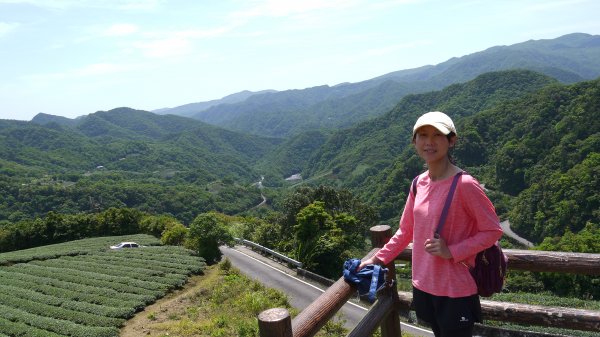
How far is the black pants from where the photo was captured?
2877 millimetres

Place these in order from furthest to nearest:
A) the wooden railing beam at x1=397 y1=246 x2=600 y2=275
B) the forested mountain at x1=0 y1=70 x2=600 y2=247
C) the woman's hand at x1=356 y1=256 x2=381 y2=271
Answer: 1. the forested mountain at x1=0 y1=70 x2=600 y2=247
2. the woman's hand at x1=356 y1=256 x2=381 y2=271
3. the wooden railing beam at x1=397 y1=246 x2=600 y2=275

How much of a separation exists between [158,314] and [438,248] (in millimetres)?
16183

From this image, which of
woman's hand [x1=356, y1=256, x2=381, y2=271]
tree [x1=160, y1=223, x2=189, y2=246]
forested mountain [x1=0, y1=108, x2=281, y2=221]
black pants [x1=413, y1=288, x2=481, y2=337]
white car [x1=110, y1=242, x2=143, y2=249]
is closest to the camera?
black pants [x1=413, y1=288, x2=481, y2=337]

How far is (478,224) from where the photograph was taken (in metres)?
2.70

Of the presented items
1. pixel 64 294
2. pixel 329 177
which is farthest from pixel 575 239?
pixel 329 177

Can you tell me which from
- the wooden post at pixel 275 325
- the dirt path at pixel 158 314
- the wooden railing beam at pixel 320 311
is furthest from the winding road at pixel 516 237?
the wooden post at pixel 275 325

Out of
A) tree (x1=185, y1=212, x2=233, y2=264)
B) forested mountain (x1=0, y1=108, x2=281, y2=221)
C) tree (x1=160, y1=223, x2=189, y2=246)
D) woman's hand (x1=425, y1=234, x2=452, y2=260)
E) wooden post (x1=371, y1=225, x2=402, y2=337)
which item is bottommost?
forested mountain (x1=0, y1=108, x2=281, y2=221)

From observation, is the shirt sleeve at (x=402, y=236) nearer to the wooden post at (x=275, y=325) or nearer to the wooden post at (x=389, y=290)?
the wooden post at (x=389, y=290)

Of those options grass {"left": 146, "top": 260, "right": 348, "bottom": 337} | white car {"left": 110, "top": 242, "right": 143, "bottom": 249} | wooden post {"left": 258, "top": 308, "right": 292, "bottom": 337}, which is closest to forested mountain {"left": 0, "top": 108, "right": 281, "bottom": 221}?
white car {"left": 110, "top": 242, "right": 143, "bottom": 249}

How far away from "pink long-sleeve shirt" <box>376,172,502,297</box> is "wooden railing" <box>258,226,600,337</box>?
684 millimetres

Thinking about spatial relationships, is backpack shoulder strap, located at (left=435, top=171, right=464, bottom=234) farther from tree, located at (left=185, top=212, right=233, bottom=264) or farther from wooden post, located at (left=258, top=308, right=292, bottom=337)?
tree, located at (left=185, top=212, right=233, bottom=264)

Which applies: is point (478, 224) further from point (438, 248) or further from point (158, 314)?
point (158, 314)

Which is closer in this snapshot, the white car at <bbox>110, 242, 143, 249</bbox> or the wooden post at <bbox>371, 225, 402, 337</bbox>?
the wooden post at <bbox>371, 225, 402, 337</bbox>

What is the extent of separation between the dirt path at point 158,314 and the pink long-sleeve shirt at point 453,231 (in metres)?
12.2
